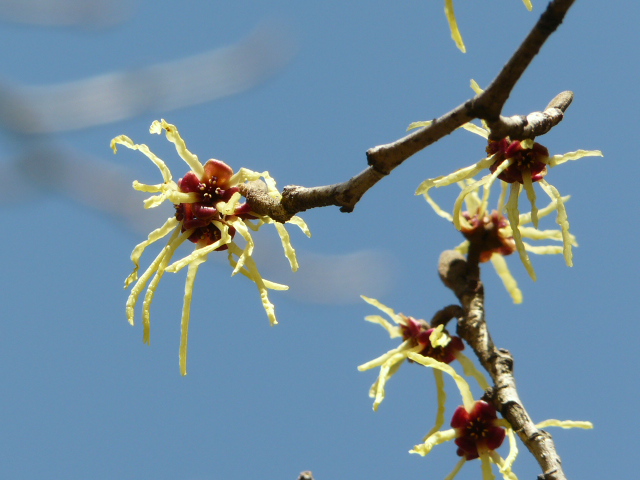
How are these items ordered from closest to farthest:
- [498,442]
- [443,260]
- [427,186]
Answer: [427,186]
[498,442]
[443,260]

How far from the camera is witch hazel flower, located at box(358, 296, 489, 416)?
189cm

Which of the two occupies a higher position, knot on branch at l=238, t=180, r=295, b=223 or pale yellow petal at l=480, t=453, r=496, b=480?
knot on branch at l=238, t=180, r=295, b=223

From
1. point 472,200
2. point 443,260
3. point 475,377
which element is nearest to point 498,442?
point 475,377

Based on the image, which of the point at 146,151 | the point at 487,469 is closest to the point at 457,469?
the point at 487,469

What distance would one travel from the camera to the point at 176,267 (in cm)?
160

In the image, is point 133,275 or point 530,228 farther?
point 530,228

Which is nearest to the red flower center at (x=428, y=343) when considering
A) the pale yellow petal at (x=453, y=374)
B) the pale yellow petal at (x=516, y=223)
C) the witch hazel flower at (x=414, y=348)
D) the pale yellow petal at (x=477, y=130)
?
the witch hazel flower at (x=414, y=348)

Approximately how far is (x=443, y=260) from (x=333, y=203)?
0.76m

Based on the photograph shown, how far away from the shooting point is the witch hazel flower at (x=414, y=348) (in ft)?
6.21

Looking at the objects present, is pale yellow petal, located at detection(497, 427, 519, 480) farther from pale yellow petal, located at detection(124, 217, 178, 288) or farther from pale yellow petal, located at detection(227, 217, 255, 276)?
pale yellow petal, located at detection(124, 217, 178, 288)

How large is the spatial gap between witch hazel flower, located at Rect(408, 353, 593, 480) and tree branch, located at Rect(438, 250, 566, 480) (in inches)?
1.6

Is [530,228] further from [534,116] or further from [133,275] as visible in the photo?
[133,275]

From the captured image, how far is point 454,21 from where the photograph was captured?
1.37 m

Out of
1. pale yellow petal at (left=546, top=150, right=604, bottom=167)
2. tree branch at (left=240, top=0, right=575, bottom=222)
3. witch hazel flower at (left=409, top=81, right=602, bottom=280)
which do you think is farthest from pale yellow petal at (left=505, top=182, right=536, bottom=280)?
tree branch at (left=240, top=0, right=575, bottom=222)
